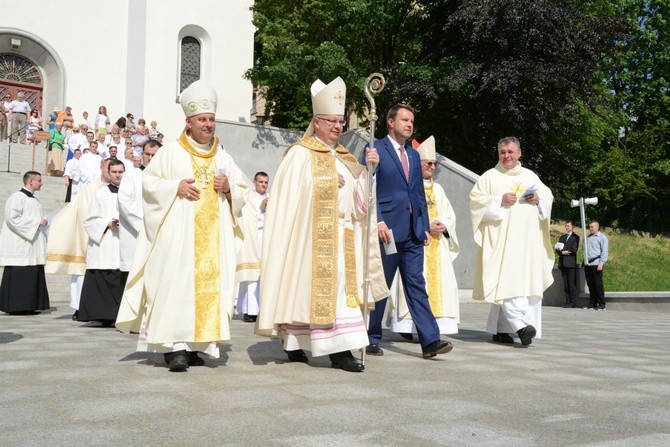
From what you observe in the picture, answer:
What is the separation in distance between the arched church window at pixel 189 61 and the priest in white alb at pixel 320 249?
2530 cm

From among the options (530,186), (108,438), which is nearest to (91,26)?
(530,186)

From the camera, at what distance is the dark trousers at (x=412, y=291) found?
7.00 m

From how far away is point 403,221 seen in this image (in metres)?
7.32

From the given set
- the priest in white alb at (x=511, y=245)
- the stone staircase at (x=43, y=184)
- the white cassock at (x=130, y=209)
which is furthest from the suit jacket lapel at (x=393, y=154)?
the stone staircase at (x=43, y=184)

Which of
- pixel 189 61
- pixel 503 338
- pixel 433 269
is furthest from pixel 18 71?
pixel 503 338

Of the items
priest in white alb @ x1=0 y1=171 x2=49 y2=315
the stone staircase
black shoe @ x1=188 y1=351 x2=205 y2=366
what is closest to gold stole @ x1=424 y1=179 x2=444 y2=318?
black shoe @ x1=188 y1=351 x2=205 y2=366

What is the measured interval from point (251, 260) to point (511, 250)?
3.96 meters

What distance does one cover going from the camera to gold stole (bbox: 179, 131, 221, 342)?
6.42m

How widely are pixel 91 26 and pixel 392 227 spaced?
82.2 feet

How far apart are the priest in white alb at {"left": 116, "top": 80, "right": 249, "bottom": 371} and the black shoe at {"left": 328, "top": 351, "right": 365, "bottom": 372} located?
0.85 meters

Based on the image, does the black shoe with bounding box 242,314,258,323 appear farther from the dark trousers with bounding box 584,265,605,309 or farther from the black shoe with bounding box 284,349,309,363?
the dark trousers with bounding box 584,265,605,309

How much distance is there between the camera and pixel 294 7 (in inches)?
986

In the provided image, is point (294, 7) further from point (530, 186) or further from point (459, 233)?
point (530, 186)

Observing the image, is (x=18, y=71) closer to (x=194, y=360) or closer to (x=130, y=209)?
(x=130, y=209)
